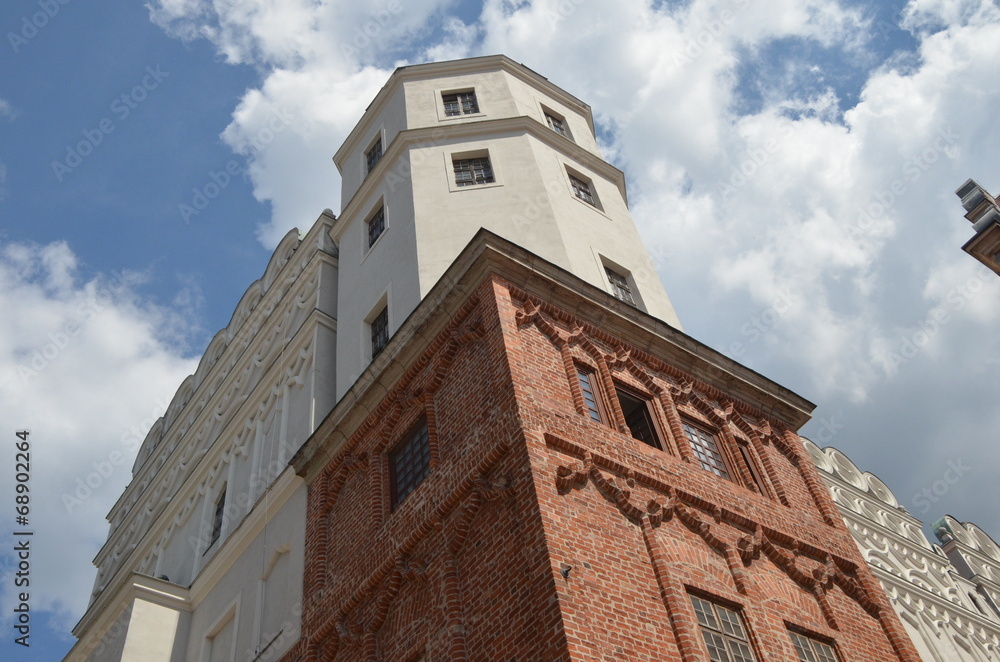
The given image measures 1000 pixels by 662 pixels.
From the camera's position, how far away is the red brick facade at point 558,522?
11.1m

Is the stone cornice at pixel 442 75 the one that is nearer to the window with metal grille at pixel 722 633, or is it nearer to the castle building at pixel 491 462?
the castle building at pixel 491 462

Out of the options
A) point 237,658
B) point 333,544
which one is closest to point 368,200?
point 333,544

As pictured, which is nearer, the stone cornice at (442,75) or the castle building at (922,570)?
Result: the castle building at (922,570)

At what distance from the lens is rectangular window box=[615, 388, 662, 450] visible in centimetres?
1521

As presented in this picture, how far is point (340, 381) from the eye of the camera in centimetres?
1964

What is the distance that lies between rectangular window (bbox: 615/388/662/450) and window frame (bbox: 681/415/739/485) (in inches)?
25.0

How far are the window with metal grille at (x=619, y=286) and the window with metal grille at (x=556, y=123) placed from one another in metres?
6.82

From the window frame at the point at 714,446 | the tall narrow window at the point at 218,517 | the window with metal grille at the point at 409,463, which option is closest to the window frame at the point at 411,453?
the window with metal grille at the point at 409,463

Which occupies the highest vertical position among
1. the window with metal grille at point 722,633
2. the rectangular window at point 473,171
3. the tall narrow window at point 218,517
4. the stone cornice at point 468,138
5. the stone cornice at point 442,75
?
the stone cornice at point 442,75

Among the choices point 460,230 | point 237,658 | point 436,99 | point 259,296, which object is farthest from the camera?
point 259,296

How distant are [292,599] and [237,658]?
2418 millimetres

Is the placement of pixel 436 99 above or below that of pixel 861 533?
above

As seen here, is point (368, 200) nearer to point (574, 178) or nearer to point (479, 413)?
point (574, 178)

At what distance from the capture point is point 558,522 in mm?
11422
